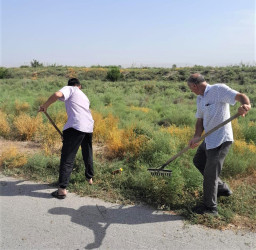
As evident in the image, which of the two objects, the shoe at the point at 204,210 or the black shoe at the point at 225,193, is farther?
the black shoe at the point at 225,193

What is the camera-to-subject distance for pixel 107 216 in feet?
11.7

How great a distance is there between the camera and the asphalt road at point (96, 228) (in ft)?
9.84

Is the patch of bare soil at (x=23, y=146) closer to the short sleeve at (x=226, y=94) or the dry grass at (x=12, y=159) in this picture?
the dry grass at (x=12, y=159)

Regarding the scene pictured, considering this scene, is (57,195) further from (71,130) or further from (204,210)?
(204,210)

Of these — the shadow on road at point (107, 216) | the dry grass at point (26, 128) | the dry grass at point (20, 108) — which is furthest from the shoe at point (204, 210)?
the dry grass at point (20, 108)

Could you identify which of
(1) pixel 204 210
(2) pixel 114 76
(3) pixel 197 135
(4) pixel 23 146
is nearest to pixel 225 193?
(1) pixel 204 210

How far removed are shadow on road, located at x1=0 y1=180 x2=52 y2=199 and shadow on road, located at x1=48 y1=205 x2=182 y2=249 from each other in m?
0.57

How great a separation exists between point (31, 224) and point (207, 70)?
25286 mm

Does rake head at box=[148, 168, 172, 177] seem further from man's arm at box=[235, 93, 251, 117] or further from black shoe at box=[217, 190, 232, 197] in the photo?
man's arm at box=[235, 93, 251, 117]

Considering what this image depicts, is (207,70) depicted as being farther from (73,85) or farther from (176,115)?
(73,85)

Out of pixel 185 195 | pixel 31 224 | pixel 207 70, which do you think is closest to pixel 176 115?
pixel 185 195

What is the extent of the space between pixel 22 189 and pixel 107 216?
1.61 m

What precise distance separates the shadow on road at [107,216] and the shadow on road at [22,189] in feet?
1.88

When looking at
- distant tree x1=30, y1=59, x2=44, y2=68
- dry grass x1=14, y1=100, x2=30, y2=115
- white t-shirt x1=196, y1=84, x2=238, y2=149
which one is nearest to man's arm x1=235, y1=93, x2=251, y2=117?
white t-shirt x1=196, y1=84, x2=238, y2=149
